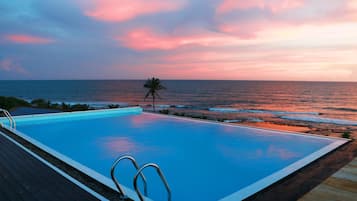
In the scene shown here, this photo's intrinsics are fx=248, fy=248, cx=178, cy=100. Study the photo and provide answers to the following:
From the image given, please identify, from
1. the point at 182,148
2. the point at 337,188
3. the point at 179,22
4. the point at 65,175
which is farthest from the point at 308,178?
the point at 179,22

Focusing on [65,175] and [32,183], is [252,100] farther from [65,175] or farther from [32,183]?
[32,183]

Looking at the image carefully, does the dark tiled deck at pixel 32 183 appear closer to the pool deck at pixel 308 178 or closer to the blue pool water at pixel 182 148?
the blue pool water at pixel 182 148

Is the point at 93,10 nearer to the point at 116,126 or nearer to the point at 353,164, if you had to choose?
the point at 116,126

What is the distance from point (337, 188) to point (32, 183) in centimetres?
392

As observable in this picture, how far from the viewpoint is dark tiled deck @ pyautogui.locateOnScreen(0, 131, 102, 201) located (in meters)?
2.86

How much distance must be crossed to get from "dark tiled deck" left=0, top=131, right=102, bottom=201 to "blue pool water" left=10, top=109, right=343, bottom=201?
1.21 meters

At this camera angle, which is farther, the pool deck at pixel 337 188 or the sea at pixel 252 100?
the sea at pixel 252 100

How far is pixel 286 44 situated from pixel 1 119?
47.5ft

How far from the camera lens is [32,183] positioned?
10.5 ft

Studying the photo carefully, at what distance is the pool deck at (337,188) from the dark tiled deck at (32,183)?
266cm

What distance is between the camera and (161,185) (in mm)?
4277

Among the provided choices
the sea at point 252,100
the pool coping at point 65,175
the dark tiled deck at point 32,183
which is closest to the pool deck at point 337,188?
the pool coping at point 65,175

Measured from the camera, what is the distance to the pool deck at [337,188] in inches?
116

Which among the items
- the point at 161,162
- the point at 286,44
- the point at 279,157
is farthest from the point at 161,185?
the point at 286,44
